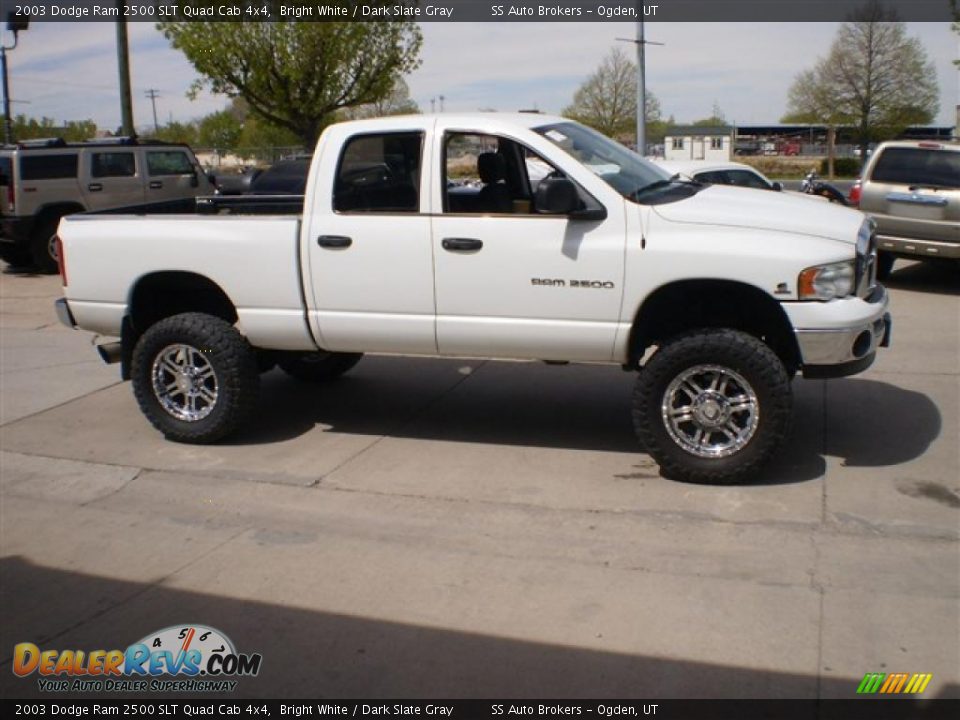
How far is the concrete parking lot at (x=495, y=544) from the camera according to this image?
13.1 feet

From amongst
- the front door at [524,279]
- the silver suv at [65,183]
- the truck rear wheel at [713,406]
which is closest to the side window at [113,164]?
the silver suv at [65,183]

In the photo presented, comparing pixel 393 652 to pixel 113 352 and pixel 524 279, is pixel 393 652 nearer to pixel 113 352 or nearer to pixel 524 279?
Result: pixel 524 279

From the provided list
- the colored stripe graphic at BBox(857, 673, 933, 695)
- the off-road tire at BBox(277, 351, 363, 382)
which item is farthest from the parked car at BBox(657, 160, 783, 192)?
the colored stripe graphic at BBox(857, 673, 933, 695)

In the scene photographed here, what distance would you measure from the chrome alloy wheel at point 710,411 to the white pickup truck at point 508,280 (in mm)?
11

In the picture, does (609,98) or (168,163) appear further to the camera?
(609,98)

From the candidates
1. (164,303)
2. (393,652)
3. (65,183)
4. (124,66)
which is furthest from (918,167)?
(124,66)

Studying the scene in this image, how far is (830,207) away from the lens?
612 centimetres

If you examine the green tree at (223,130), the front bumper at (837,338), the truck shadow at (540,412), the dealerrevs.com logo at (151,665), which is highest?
the green tree at (223,130)

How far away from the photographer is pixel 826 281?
5.45 metres

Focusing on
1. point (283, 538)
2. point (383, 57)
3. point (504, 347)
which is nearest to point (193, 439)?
point (283, 538)

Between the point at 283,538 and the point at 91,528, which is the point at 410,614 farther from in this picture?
the point at 91,528

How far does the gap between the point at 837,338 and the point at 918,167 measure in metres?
7.73

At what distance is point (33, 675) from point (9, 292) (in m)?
11.9

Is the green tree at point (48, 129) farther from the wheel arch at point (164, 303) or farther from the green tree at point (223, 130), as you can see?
the wheel arch at point (164, 303)
